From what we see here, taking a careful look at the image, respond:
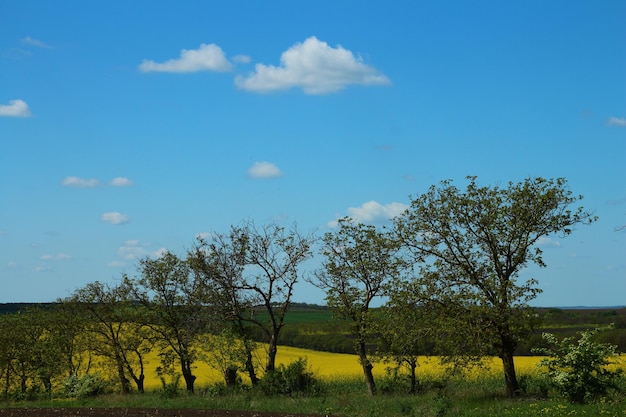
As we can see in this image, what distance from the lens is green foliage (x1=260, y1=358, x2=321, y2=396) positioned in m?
35.0

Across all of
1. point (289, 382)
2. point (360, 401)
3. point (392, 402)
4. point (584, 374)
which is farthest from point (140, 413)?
point (584, 374)

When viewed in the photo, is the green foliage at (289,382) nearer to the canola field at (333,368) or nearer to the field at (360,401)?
the field at (360,401)

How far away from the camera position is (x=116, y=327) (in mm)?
47281

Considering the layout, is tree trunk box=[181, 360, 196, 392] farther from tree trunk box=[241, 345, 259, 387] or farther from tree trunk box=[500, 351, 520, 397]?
tree trunk box=[500, 351, 520, 397]

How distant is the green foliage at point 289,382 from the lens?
1377 inches

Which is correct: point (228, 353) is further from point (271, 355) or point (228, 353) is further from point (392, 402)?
point (392, 402)

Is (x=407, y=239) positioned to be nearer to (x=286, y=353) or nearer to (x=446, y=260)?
(x=446, y=260)

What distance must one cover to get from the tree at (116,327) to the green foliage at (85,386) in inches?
59.6

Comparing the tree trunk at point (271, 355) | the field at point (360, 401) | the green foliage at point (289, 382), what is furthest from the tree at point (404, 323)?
the tree trunk at point (271, 355)

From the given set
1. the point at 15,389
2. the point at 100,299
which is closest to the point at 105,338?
the point at 100,299

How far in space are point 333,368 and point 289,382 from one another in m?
13.6

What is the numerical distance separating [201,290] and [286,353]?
810 inches

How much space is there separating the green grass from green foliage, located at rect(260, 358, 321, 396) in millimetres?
562

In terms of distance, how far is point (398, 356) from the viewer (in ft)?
104
